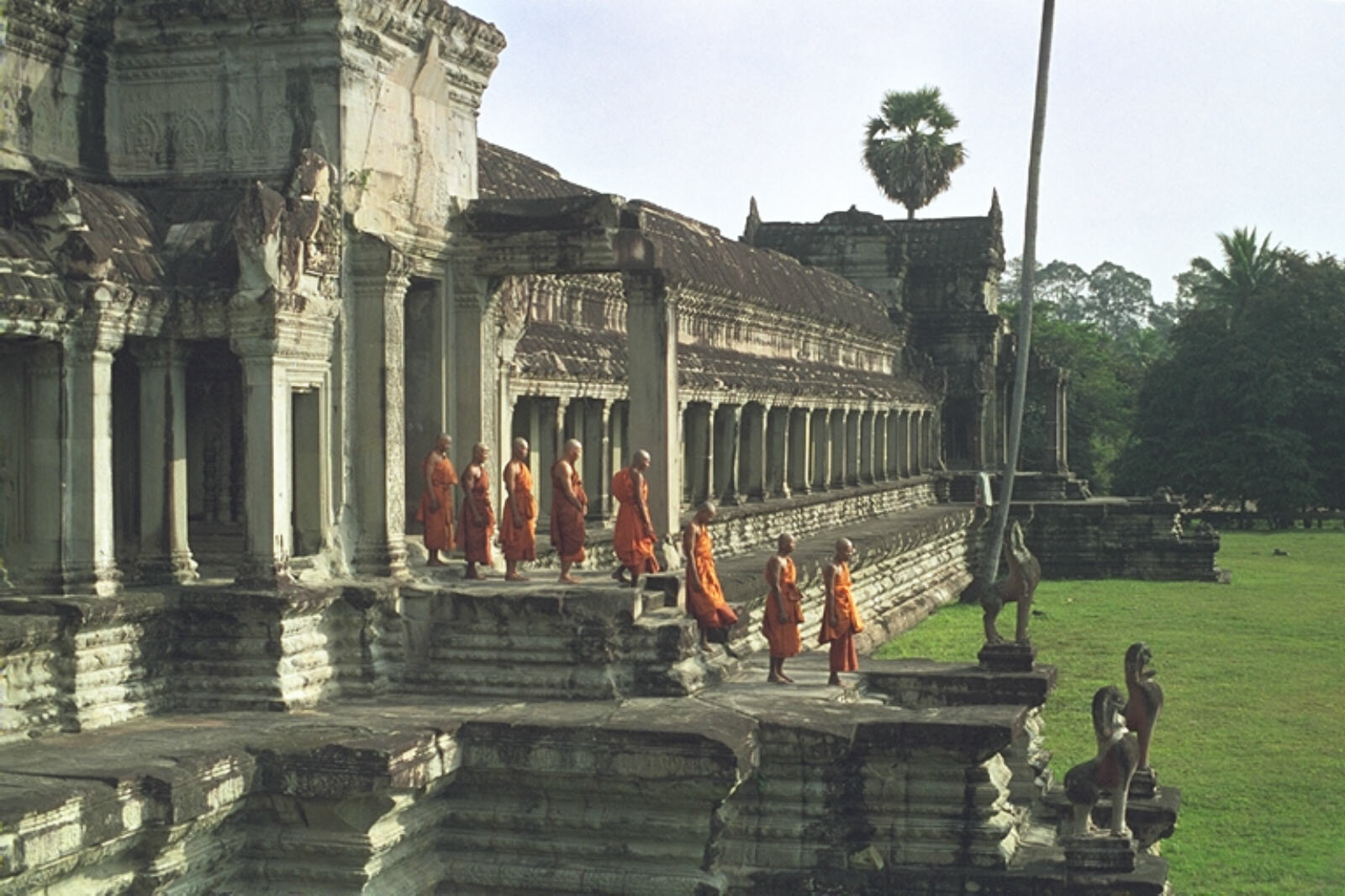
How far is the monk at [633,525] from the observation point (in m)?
11.4

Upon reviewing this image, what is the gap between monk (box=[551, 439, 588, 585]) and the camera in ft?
37.6

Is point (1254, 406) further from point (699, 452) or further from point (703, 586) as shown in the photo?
point (703, 586)

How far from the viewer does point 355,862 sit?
8609mm

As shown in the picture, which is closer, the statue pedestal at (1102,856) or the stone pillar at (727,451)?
the statue pedestal at (1102,856)

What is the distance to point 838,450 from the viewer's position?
2909 cm

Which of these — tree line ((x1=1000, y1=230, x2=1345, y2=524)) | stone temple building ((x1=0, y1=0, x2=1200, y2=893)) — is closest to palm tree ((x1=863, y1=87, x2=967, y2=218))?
tree line ((x1=1000, y1=230, x2=1345, y2=524))

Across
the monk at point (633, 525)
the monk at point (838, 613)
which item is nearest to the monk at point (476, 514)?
the monk at point (633, 525)

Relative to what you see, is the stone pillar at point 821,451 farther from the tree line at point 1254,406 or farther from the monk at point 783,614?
the tree line at point 1254,406

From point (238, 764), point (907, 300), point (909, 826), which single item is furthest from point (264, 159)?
point (907, 300)

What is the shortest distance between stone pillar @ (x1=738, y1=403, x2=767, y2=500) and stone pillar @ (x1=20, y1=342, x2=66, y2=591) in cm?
1480

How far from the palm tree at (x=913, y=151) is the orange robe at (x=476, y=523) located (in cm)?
4092

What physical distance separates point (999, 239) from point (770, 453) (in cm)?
1686

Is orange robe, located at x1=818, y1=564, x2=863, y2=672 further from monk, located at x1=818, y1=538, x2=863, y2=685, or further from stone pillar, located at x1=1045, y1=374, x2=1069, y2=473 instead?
stone pillar, located at x1=1045, y1=374, x2=1069, y2=473

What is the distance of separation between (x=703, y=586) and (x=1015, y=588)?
2.35 m
